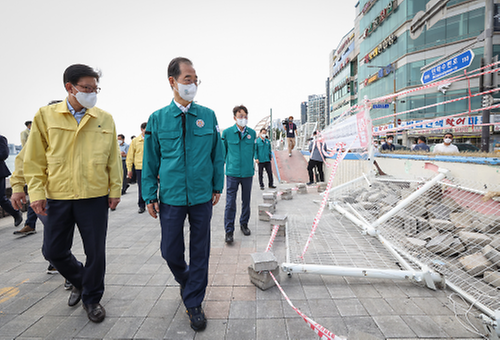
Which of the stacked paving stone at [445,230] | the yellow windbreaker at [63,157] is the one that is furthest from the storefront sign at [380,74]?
the yellow windbreaker at [63,157]

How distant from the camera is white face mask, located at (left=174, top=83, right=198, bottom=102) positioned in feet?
7.11

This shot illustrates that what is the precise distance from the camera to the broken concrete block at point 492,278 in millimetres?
2427

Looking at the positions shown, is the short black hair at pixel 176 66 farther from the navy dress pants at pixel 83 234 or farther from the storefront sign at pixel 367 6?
the storefront sign at pixel 367 6

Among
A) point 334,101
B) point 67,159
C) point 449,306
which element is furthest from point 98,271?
point 334,101

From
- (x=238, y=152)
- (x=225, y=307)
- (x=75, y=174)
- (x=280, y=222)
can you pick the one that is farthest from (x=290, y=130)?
(x=75, y=174)

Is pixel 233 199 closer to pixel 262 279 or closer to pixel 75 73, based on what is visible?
pixel 262 279

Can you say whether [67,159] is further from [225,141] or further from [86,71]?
[225,141]

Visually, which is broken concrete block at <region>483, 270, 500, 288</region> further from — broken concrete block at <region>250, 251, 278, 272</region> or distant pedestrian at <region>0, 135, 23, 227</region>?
distant pedestrian at <region>0, 135, 23, 227</region>

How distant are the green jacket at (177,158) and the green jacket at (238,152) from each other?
80.5 inches

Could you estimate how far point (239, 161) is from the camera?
14.1 ft

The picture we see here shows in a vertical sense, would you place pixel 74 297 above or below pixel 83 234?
below

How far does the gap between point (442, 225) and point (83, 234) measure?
4.19 meters

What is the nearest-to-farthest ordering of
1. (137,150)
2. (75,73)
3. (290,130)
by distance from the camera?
(75,73), (137,150), (290,130)

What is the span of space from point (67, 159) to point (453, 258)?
13.5 feet
